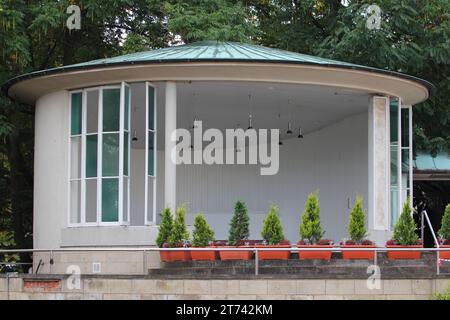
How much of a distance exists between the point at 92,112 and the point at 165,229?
4399 millimetres

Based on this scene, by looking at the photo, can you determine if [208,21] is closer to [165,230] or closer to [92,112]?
[92,112]

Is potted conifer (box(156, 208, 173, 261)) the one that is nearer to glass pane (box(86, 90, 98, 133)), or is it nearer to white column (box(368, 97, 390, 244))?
glass pane (box(86, 90, 98, 133))

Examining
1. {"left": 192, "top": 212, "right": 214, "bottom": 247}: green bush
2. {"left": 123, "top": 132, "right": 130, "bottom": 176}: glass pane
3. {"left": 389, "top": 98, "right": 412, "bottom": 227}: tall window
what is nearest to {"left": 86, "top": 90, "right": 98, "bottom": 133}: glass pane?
{"left": 123, "top": 132, "right": 130, "bottom": 176}: glass pane

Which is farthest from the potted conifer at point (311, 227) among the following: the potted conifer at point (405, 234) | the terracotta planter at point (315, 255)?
the potted conifer at point (405, 234)

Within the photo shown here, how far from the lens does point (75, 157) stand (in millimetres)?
21641

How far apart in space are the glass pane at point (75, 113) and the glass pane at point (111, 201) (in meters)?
1.67

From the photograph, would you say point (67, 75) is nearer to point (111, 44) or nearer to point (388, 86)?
point (388, 86)

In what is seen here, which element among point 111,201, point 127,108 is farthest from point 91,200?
point 127,108

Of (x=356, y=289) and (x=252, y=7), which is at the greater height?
(x=252, y=7)
